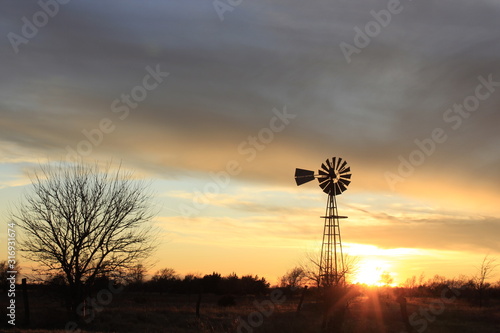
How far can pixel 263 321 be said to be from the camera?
33.3 m

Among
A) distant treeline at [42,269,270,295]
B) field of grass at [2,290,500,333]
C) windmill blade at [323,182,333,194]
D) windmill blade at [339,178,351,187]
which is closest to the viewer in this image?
field of grass at [2,290,500,333]

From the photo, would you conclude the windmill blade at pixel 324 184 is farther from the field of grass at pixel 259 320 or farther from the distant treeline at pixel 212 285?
the distant treeline at pixel 212 285

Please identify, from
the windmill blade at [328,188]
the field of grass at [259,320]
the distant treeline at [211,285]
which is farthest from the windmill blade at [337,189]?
the distant treeline at [211,285]

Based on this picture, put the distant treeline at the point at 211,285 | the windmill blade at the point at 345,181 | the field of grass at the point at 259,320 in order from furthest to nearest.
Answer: the distant treeline at the point at 211,285
the windmill blade at the point at 345,181
the field of grass at the point at 259,320

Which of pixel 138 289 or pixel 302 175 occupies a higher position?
pixel 302 175

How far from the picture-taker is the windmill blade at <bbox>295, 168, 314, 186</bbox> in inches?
1770

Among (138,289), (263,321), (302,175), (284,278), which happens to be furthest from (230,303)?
(284,278)

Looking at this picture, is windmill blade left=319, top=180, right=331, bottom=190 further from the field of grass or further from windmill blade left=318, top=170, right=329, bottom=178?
the field of grass

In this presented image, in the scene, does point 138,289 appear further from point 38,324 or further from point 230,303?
point 38,324

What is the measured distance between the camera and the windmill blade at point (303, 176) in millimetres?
44969

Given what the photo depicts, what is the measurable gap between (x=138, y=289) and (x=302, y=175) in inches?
1967

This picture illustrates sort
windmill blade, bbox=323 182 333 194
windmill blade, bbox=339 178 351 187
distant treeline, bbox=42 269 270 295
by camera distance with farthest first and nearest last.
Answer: distant treeline, bbox=42 269 270 295, windmill blade, bbox=339 178 351 187, windmill blade, bbox=323 182 333 194

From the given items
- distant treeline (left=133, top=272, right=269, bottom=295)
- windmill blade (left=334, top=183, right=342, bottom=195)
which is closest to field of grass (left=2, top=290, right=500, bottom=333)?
windmill blade (left=334, top=183, right=342, bottom=195)

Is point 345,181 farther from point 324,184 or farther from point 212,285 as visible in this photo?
point 212,285
